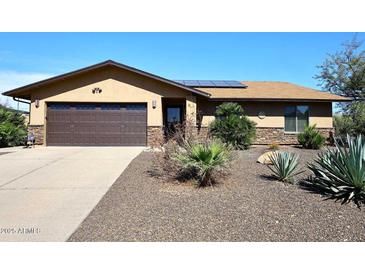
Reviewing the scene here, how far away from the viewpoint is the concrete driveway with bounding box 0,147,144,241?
4.59 metres

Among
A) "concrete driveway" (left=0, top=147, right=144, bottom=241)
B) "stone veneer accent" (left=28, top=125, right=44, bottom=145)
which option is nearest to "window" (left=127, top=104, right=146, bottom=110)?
"stone veneer accent" (left=28, top=125, right=44, bottom=145)

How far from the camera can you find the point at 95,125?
16.5m

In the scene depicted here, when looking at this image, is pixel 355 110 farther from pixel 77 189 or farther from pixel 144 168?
pixel 77 189

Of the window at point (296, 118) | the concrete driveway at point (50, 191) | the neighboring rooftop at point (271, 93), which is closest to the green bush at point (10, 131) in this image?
the concrete driveway at point (50, 191)

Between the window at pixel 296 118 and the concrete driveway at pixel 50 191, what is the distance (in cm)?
1174

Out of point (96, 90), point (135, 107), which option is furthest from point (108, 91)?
point (135, 107)

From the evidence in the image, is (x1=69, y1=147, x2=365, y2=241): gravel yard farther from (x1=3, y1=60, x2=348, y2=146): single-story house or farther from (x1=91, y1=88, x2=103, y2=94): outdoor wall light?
(x1=91, y1=88, x2=103, y2=94): outdoor wall light

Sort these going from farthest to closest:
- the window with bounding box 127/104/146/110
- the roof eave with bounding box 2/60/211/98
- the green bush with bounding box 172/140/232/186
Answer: the window with bounding box 127/104/146/110 → the roof eave with bounding box 2/60/211/98 → the green bush with bounding box 172/140/232/186

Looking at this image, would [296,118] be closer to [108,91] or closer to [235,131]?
[235,131]

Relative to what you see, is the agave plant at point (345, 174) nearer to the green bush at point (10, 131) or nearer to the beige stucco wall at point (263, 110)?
the beige stucco wall at point (263, 110)

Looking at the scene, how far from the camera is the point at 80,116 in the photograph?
1652cm

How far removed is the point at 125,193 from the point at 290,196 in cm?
373

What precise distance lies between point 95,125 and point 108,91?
7.14ft

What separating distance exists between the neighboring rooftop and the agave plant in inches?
455
